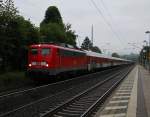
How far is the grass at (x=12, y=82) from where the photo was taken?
84.3 ft

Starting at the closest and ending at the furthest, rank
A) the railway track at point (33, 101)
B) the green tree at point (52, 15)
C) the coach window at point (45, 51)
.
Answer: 1. the railway track at point (33, 101)
2. the coach window at point (45, 51)
3. the green tree at point (52, 15)

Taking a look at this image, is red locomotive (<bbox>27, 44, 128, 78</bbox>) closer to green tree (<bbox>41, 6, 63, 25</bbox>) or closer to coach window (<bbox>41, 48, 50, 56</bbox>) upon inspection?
coach window (<bbox>41, 48, 50, 56</bbox>)

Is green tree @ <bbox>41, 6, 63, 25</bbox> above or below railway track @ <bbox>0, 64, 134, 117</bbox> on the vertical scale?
above

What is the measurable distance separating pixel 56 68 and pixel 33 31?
8.03m

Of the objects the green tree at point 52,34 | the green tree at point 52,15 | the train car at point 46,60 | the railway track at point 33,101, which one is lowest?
the railway track at point 33,101

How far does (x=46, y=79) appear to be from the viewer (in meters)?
28.9

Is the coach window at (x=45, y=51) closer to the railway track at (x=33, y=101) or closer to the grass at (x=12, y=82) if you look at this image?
the grass at (x=12, y=82)

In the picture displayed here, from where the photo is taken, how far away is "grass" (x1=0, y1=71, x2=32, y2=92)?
2570 centimetres

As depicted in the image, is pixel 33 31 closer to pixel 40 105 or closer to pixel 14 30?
pixel 14 30

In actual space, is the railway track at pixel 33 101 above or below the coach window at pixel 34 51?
below

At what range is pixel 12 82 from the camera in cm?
2731

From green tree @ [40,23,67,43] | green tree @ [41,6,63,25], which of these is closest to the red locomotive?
green tree @ [40,23,67,43]

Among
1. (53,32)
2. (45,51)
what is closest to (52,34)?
(53,32)

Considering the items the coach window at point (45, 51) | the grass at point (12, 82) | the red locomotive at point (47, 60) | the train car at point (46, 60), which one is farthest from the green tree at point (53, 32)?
the coach window at point (45, 51)
